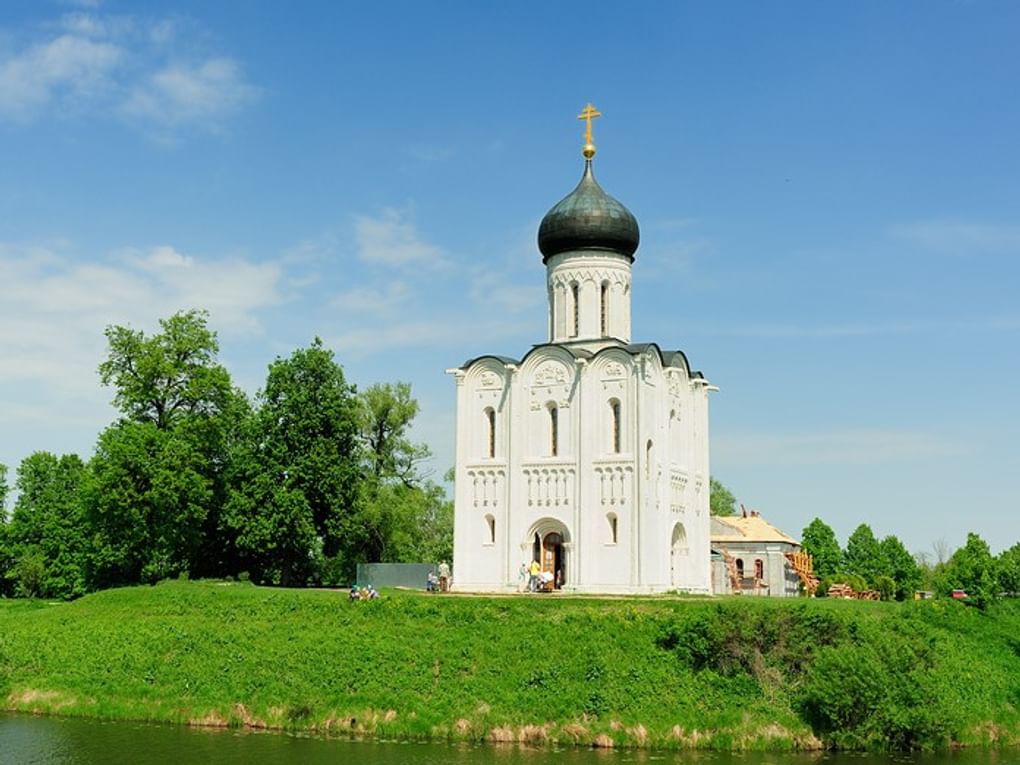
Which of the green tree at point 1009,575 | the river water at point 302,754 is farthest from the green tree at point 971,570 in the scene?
the river water at point 302,754

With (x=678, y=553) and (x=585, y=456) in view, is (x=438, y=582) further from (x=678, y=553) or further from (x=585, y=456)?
(x=678, y=553)

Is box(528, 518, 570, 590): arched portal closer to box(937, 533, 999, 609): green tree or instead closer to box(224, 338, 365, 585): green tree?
box(224, 338, 365, 585): green tree

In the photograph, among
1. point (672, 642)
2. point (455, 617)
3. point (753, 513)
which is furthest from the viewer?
point (753, 513)

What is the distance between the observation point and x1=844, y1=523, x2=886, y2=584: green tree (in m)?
53.3

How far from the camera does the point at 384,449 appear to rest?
4331 cm

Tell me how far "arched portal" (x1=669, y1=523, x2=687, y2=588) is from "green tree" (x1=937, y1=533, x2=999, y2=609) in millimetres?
17243

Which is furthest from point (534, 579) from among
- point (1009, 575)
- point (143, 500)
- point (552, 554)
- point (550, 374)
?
point (1009, 575)

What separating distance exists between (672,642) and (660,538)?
7573mm

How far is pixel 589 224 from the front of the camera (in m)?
34.7

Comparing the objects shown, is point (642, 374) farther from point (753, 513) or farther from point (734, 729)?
point (753, 513)

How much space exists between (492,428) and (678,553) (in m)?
6.75

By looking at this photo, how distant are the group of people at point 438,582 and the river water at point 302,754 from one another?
10.8 m

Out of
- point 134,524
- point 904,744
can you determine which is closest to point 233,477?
point 134,524

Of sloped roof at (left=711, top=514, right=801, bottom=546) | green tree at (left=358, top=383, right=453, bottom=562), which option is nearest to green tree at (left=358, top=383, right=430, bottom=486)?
green tree at (left=358, top=383, right=453, bottom=562)
